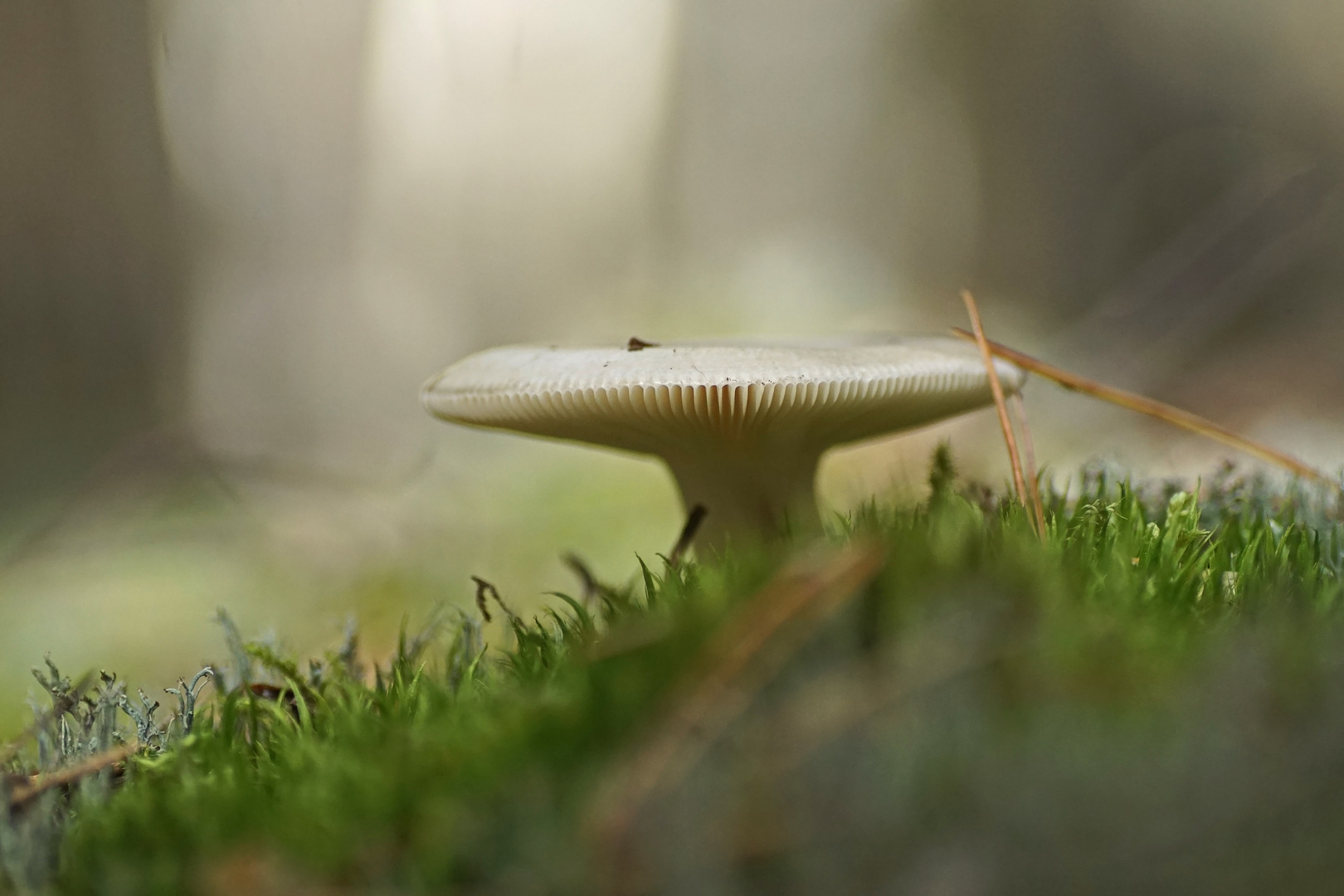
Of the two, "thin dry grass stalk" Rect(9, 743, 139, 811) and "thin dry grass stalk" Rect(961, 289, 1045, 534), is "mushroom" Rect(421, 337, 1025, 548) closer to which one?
"thin dry grass stalk" Rect(961, 289, 1045, 534)

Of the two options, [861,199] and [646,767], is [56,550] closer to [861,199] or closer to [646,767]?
[646,767]

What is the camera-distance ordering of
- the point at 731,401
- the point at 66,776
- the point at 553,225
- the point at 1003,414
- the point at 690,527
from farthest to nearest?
the point at 553,225 → the point at 690,527 → the point at 731,401 → the point at 1003,414 → the point at 66,776

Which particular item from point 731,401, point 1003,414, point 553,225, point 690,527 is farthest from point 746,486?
point 553,225

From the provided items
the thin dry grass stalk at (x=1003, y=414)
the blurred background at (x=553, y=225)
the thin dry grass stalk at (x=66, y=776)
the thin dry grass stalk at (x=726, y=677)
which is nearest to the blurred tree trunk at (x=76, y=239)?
the blurred background at (x=553, y=225)

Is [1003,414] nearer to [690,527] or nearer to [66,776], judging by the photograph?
[690,527]

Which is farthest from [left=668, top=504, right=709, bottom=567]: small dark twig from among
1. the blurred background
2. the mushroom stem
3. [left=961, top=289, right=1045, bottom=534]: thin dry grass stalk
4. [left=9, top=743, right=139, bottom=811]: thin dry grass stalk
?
the blurred background

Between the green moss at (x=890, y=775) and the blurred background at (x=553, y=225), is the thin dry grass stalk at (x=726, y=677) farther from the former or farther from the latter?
the blurred background at (x=553, y=225)
